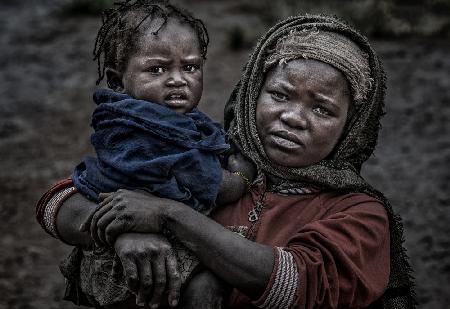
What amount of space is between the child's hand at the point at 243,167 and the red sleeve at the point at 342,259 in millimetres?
418

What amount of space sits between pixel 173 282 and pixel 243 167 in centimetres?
70

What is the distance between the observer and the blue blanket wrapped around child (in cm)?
240

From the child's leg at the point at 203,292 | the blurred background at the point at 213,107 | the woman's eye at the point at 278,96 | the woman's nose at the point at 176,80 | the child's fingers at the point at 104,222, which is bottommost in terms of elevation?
the blurred background at the point at 213,107

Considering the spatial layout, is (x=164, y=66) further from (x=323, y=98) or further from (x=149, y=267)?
(x=149, y=267)

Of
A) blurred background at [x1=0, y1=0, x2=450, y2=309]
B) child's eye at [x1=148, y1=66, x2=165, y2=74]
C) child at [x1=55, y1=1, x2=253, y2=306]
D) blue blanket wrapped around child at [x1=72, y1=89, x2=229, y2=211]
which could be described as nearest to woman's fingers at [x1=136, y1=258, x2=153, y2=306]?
child at [x1=55, y1=1, x2=253, y2=306]

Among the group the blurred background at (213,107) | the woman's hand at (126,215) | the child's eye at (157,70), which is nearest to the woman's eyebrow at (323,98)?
the child's eye at (157,70)

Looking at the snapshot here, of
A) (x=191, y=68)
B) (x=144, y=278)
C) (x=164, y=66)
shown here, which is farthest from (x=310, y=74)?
(x=144, y=278)

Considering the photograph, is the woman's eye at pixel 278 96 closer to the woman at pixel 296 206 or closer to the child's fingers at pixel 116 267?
the woman at pixel 296 206

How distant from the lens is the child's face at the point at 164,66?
8.38ft

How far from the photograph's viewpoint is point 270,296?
7.65 ft

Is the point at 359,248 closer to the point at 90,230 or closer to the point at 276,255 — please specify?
the point at 276,255

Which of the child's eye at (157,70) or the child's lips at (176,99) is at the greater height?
the child's eye at (157,70)

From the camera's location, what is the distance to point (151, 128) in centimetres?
243

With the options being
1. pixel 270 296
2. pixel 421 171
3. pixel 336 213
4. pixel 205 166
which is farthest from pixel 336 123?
pixel 421 171
